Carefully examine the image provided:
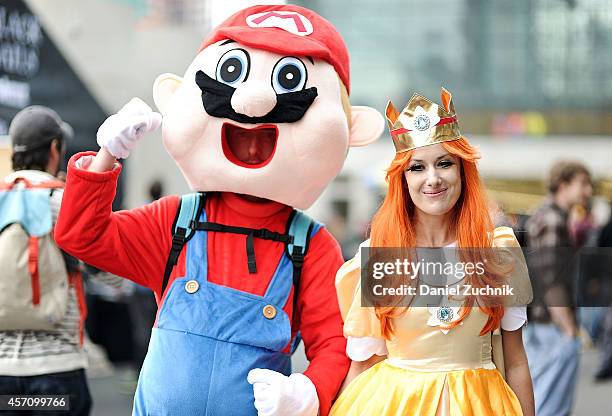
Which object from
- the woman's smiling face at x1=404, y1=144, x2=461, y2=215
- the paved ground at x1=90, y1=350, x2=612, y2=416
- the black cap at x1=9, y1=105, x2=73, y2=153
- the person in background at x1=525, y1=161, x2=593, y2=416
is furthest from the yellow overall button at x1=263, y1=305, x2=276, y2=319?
the paved ground at x1=90, y1=350, x2=612, y2=416

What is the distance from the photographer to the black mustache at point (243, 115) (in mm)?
3271

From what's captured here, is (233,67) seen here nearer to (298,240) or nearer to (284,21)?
(284,21)

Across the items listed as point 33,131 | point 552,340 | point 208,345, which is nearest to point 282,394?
point 208,345

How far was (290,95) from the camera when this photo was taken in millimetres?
3295

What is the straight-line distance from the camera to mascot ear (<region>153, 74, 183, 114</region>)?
3584 millimetres

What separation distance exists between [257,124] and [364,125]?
1.84ft

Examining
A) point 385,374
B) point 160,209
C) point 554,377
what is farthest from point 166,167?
point 385,374

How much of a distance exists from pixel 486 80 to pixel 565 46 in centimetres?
256

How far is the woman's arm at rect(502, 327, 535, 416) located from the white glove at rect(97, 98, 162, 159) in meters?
1.40

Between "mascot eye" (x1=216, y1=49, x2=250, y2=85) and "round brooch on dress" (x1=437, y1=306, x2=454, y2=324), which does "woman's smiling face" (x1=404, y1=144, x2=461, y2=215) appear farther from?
"mascot eye" (x1=216, y1=49, x2=250, y2=85)

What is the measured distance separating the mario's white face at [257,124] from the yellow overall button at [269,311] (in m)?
0.40

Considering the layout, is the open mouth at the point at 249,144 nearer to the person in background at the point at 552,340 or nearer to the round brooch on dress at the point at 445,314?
the round brooch on dress at the point at 445,314

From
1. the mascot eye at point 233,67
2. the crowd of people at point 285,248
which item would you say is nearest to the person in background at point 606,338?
the crowd of people at point 285,248

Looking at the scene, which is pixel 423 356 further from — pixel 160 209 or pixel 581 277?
pixel 581 277
